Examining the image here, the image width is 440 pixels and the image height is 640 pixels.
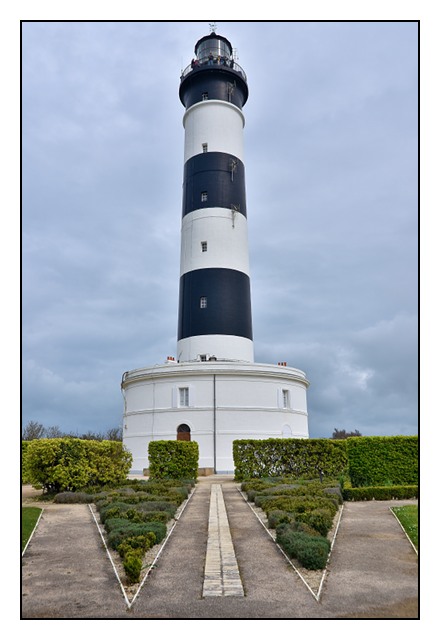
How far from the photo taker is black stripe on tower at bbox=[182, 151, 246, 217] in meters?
30.5

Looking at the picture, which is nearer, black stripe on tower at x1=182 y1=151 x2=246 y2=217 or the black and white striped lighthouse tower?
the black and white striped lighthouse tower

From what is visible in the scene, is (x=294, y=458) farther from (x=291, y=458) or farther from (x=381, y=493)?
(x=381, y=493)

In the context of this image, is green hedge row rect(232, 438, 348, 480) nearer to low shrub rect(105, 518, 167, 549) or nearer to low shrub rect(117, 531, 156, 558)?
low shrub rect(105, 518, 167, 549)

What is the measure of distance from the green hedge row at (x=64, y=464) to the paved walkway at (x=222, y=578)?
161 inches

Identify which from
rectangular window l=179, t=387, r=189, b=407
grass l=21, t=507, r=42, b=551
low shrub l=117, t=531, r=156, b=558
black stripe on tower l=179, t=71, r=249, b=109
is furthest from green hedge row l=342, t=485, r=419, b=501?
black stripe on tower l=179, t=71, r=249, b=109

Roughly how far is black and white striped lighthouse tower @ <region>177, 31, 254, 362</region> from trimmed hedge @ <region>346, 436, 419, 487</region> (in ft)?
37.3

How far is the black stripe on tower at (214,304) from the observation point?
2847 centimetres

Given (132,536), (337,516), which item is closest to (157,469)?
(337,516)

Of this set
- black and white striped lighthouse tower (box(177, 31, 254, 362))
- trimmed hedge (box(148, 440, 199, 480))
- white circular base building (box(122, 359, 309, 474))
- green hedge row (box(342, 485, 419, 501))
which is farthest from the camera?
black and white striped lighthouse tower (box(177, 31, 254, 362))

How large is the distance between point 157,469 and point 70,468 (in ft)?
18.3

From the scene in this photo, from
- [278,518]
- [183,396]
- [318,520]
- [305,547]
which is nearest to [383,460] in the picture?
[278,518]

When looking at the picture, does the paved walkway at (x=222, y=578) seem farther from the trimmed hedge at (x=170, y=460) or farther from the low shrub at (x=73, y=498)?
the trimmed hedge at (x=170, y=460)

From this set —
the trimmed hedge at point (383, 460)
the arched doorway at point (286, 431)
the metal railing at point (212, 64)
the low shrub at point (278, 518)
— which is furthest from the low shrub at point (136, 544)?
the metal railing at point (212, 64)

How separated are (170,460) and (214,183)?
54.9 ft
